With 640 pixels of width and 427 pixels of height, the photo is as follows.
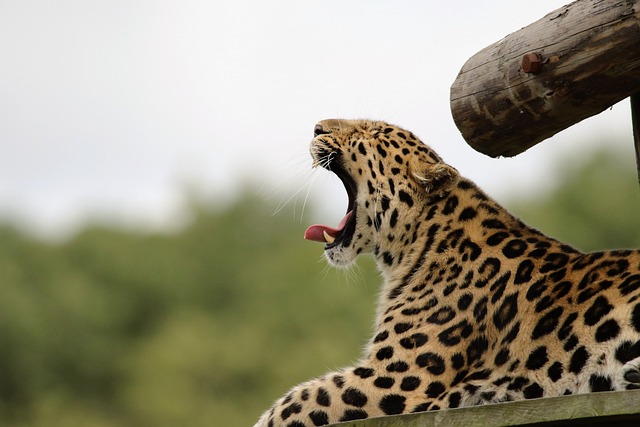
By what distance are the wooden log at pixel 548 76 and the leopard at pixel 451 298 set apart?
775mm

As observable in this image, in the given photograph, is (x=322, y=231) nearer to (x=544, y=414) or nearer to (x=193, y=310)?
(x=544, y=414)

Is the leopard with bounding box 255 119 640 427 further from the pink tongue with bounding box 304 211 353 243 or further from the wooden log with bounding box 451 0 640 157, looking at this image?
the wooden log with bounding box 451 0 640 157

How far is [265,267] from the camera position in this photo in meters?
60.1

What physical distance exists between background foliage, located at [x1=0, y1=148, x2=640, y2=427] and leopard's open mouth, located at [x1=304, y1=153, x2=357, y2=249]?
33.9 meters

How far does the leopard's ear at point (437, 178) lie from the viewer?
816 cm

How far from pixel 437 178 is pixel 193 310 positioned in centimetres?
4965

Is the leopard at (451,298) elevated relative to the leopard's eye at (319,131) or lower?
lower

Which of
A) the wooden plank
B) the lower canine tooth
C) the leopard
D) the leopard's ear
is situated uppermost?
the lower canine tooth

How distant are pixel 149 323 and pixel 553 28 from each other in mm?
52032

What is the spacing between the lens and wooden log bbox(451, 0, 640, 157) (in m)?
5.91

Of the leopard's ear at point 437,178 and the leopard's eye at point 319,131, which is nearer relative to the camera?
the leopard's ear at point 437,178

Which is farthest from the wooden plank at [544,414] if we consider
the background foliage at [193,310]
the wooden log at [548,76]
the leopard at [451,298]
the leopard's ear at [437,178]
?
the background foliage at [193,310]

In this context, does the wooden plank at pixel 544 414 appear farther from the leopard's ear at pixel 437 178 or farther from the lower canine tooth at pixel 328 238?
the lower canine tooth at pixel 328 238

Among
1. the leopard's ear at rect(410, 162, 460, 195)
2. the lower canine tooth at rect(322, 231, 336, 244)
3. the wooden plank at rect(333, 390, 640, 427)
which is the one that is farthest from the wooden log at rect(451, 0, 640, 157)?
the lower canine tooth at rect(322, 231, 336, 244)
